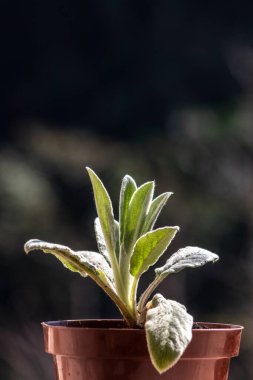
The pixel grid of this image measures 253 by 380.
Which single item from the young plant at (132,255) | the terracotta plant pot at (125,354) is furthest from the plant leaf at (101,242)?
the terracotta plant pot at (125,354)

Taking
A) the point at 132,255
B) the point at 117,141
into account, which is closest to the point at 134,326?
the point at 132,255

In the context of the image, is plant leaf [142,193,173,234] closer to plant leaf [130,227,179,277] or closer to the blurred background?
plant leaf [130,227,179,277]

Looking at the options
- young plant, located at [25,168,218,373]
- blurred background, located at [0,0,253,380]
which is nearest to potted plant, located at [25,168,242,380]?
young plant, located at [25,168,218,373]

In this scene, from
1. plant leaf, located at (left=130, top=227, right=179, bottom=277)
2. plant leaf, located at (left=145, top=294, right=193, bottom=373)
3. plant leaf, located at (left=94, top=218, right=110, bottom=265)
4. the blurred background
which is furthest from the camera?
the blurred background

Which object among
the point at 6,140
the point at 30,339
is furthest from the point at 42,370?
the point at 6,140

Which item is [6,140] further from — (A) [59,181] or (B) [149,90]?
(B) [149,90]

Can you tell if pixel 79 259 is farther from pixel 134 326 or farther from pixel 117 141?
pixel 117 141

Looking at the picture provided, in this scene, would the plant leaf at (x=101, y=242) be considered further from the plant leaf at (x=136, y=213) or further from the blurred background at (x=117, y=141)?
the blurred background at (x=117, y=141)
